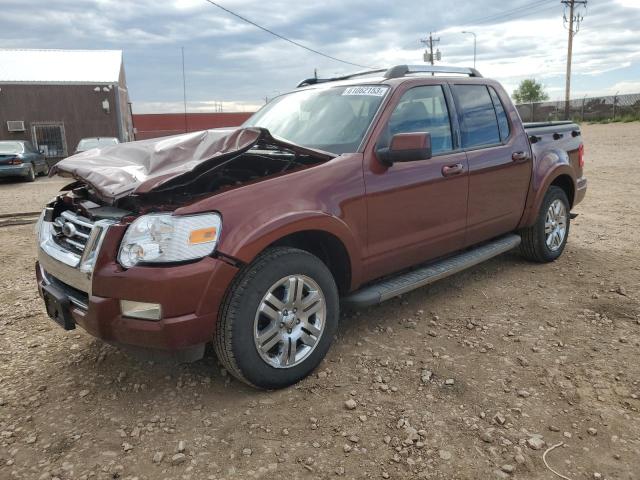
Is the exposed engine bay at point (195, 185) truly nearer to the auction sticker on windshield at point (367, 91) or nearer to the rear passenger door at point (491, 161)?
the auction sticker on windshield at point (367, 91)

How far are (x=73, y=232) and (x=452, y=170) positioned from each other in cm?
267

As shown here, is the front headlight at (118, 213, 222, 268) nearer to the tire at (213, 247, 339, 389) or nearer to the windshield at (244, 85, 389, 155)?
the tire at (213, 247, 339, 389)

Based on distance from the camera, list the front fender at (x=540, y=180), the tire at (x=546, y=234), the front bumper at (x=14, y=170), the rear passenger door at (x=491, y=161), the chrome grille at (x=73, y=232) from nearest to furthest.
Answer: the chrome grille at (x=73, y=232)
the rear passenger door at (x=491, y=161)
the front fender at (x=540, y=180)
the tire at (x=546, y=234)
the front bumper at (x=14, y=170)

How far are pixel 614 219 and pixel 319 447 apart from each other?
257 inches

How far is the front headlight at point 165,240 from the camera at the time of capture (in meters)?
2.69

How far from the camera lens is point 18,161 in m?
15.7

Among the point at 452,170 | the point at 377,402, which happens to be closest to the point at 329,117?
the point at 452,170

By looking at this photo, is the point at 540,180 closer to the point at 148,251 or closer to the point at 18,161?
the point at 148,251

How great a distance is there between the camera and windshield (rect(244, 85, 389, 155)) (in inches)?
144

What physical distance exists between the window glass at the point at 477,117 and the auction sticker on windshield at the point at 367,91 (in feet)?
2.77

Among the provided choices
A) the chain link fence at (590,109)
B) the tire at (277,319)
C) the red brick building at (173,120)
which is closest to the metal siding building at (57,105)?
the red brick building at (173,120)

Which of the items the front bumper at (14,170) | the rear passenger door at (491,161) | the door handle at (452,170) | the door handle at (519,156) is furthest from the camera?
the front bumper at (14,170)

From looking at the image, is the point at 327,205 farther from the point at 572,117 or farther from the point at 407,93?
the point at 572,117

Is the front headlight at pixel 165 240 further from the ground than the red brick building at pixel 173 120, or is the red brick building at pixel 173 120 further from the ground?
the red brick building at pixel 173 120
